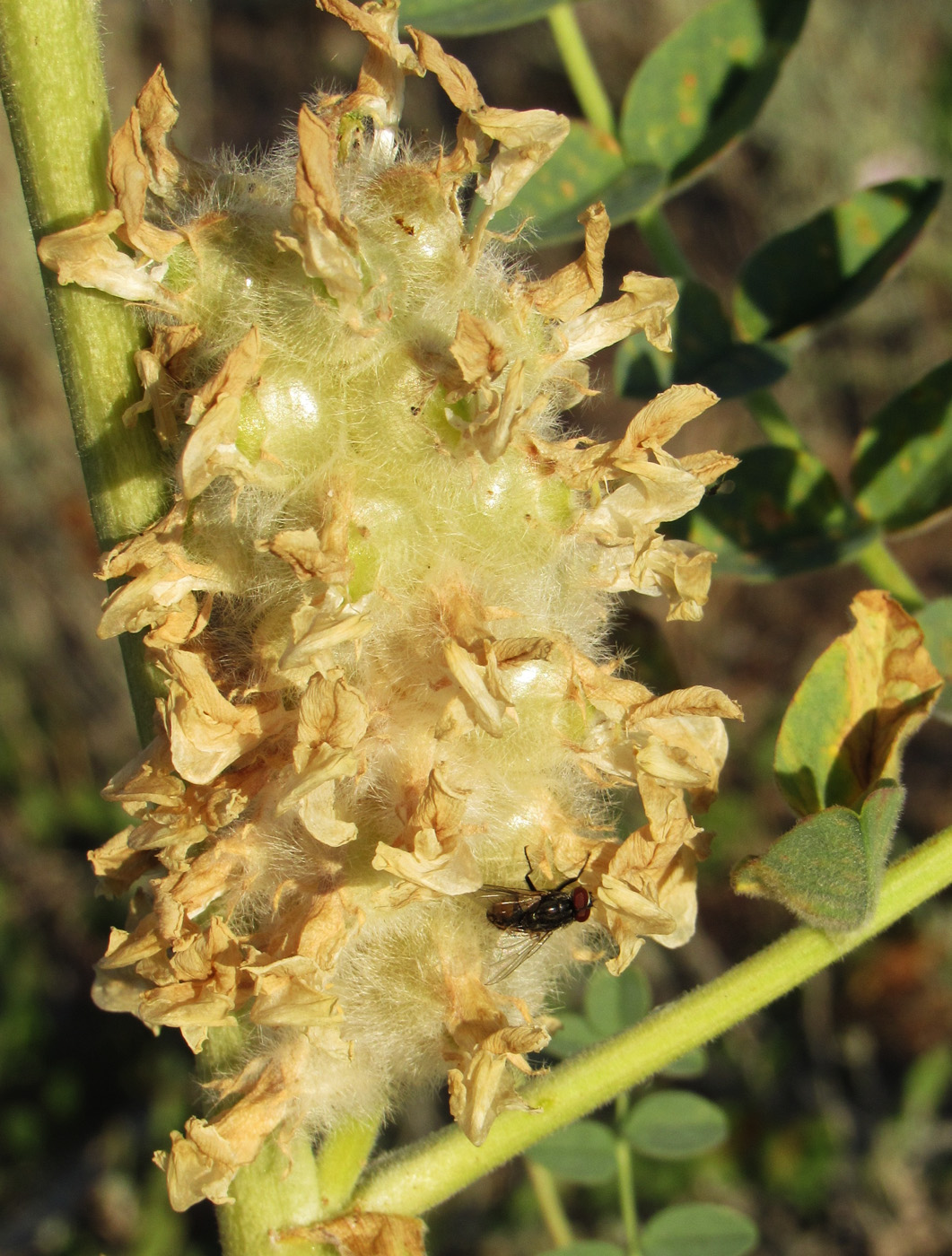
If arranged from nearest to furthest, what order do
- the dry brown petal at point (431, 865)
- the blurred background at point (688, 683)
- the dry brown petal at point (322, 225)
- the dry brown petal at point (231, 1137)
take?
the dry brown petal at point (322, 225), the dry brown petal at point (431, 865), the dry brown petal at point (231, 1137), the blurred background at point (688, 683)

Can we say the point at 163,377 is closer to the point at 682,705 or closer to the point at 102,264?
the point at 102,264

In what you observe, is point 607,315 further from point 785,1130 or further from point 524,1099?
point 785,1130

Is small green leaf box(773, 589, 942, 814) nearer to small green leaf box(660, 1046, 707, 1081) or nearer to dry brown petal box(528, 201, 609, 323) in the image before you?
dry brown petal box(528, 201, 609, 323)

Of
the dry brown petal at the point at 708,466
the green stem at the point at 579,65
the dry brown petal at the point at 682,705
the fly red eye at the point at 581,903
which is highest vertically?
the green stem at the point at 579,65

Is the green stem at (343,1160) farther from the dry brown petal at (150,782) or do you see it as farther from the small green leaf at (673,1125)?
the small green leaf at (673,1125)

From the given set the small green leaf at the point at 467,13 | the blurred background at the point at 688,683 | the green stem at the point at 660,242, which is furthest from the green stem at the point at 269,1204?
the small green leaf at the point at 467,13

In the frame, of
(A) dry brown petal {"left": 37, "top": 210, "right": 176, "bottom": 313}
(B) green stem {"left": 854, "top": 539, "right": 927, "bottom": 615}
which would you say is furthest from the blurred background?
(A) dry brown petal {"left": 37, "top": 210, "right": 176, "bottom": 313}

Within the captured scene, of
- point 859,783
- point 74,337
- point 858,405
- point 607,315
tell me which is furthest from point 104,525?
point 858,405
